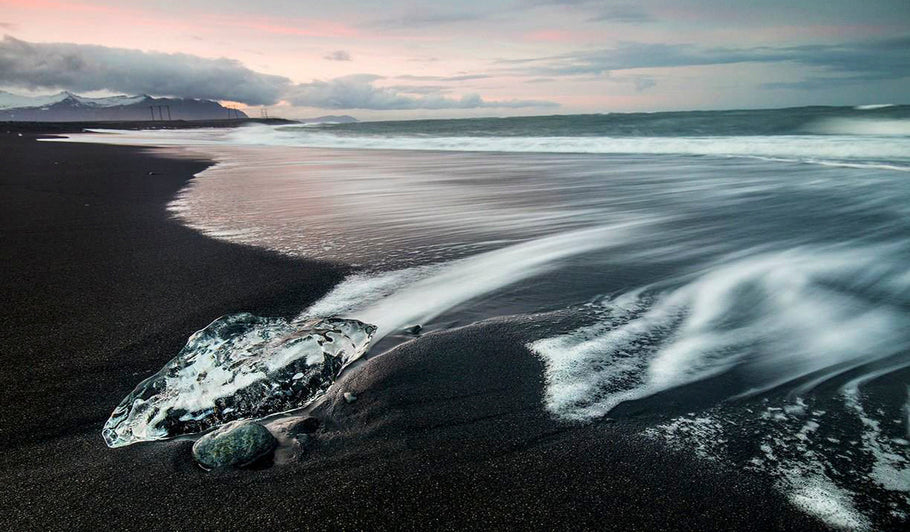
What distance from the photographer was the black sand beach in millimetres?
1530

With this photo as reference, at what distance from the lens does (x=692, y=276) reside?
3.84 m

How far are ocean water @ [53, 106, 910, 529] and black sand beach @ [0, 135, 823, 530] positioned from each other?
0.17 m

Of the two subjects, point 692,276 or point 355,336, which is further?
point 692,276

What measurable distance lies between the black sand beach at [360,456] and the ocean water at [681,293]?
0.17 meters

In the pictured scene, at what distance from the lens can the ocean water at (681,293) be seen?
1905mm

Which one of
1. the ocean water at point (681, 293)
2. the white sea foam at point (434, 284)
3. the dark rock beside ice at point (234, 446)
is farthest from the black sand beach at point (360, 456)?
the white sea foam at point (434, 284)

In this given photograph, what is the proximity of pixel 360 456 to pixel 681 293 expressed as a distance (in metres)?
2.54

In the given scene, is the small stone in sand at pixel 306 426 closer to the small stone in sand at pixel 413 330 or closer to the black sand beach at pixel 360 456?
the black sand beach at pixel 360 456

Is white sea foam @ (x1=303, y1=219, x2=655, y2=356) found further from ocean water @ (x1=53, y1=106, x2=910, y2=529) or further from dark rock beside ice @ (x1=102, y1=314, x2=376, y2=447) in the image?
dark rock beside ice @ (x1=102, y1=314, x2=376, y2=447)

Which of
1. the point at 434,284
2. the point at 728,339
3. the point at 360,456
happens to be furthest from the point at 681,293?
the point at 360,456

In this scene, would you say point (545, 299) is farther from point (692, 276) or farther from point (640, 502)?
point (640, 502)

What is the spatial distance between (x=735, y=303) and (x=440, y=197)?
4946 mm

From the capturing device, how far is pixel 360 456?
1.79m

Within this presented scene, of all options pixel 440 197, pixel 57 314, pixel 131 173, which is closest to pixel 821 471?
pixel 57 314
